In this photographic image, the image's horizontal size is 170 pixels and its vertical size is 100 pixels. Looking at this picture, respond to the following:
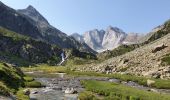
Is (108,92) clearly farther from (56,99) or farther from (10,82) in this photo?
(10,82)

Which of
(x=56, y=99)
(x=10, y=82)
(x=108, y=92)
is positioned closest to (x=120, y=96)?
(x=108, y=92)

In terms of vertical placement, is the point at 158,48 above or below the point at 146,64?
above

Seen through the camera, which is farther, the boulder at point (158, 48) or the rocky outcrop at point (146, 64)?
the boulder at point (158, 48)

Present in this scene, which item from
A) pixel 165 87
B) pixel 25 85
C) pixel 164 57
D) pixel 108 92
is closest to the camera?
pixel 108 92

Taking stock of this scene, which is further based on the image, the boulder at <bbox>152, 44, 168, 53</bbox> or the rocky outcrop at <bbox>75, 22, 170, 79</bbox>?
the boulder at <bbox>152, 44, 168, 53</bbox>

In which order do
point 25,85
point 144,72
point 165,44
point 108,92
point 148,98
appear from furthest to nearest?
point 165,44 < point 144,72 < point 25,85 < point 108,92 < point 148,98

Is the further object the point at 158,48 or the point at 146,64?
the point at 158,48

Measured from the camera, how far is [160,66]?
147 meters

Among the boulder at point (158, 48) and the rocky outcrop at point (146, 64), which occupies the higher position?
the boulder at point (158, 48)

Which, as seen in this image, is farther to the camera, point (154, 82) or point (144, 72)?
point (144, 72)

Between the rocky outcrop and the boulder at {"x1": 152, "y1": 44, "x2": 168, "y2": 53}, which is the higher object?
the boulder at {"x1": 152, "y1": 44, "x2": 168, "y2": 53}

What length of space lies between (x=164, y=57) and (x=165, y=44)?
26577 mm

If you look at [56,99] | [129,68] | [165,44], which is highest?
[165,44]

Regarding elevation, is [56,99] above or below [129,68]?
below
